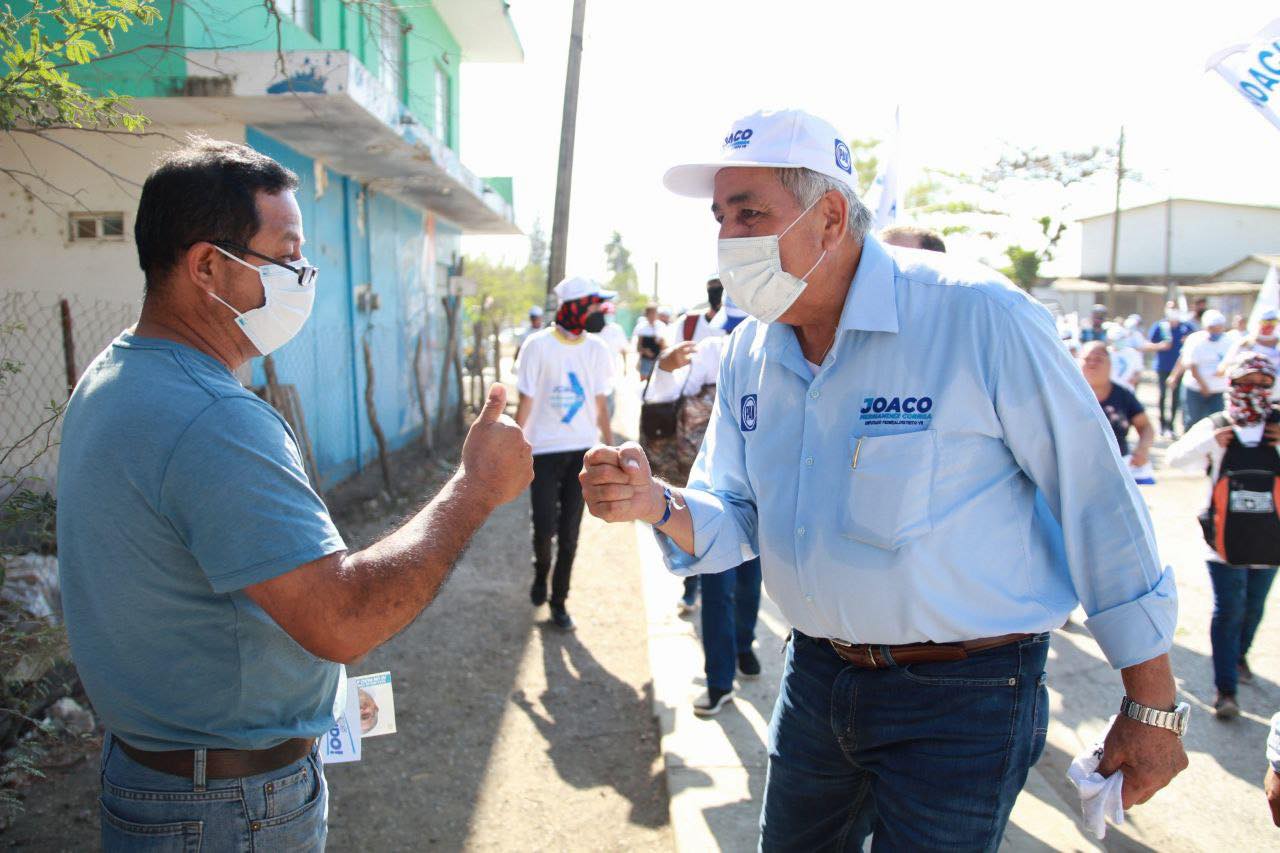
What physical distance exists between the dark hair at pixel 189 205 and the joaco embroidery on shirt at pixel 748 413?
51.4 inches

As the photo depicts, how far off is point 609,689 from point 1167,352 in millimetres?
14072

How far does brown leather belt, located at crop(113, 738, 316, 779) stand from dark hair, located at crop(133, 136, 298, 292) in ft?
3.00

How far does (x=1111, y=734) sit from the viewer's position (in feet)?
6.15

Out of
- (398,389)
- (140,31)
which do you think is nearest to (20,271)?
(140,31)

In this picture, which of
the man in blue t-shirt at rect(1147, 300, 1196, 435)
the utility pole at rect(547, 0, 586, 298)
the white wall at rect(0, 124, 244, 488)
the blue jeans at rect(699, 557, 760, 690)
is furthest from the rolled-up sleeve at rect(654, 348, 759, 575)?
the man in blue t-shirt at rect(1147, 300, 1196, 435)

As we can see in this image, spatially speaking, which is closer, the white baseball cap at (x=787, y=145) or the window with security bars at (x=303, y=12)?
the white baseball cap at (x=787, y=145)

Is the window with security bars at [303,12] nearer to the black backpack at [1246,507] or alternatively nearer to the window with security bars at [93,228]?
the window with security bars at [93,228]

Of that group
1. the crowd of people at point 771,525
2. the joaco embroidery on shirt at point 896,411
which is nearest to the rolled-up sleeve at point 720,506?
the crowd of people at point 771,525

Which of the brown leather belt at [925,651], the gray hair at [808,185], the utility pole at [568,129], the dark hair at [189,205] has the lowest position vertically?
the brown leather belt at [925,651]

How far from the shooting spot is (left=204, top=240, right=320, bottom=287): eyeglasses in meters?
1.81

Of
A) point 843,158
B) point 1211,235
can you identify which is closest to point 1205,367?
point 843,158

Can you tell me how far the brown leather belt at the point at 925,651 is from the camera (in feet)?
6.47

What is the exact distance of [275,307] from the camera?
6.31ft

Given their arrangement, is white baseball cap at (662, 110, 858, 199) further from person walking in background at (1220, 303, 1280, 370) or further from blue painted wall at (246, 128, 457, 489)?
person walking in background at (1220, 303, 1280, 370)
